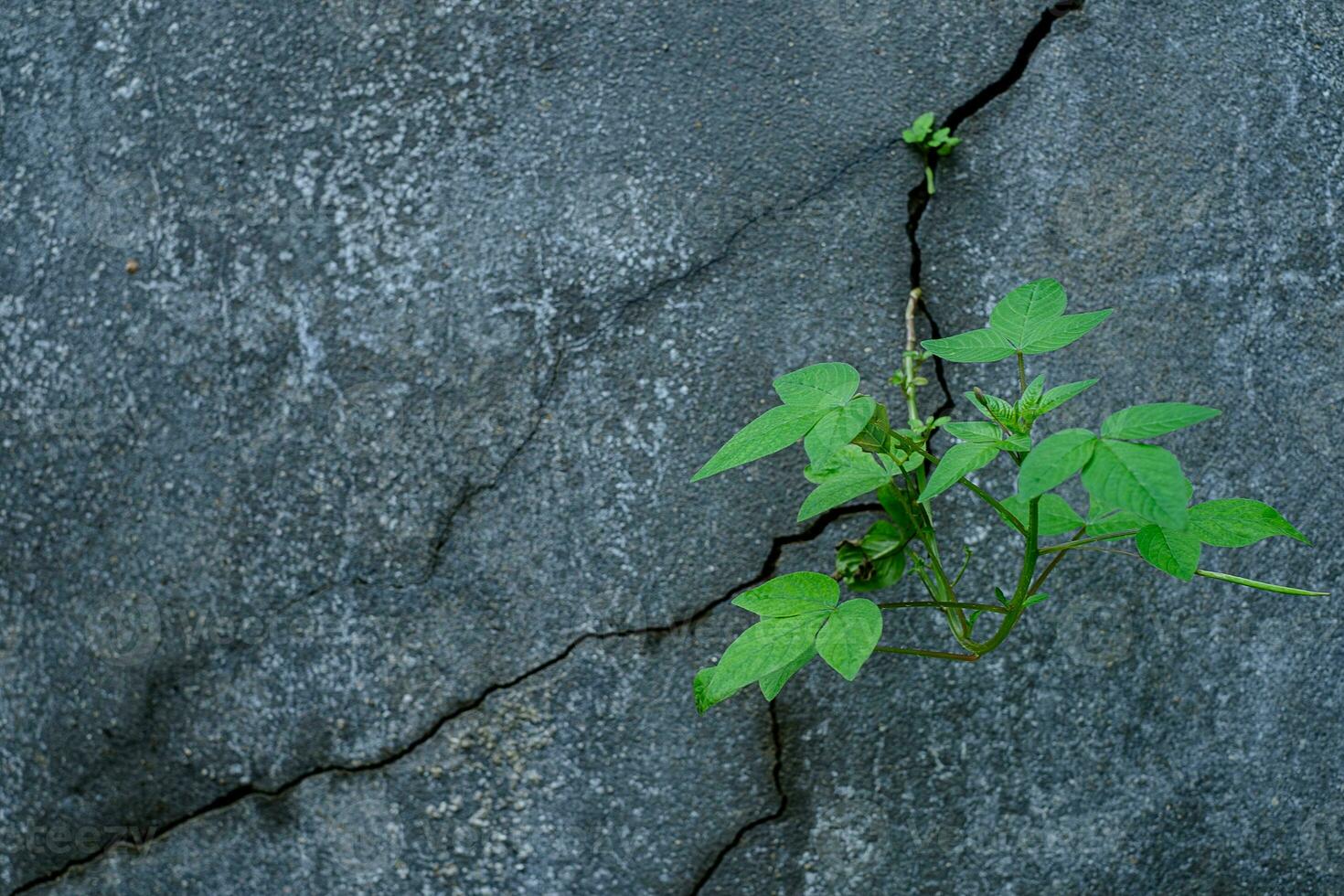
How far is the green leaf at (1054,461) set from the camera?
0.98 meters

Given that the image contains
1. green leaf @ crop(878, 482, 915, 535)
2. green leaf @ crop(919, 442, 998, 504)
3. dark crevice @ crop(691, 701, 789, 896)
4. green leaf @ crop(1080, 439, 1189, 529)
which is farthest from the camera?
dark crevice @ crop(691, 701, 789, 896)

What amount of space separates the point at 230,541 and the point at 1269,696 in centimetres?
182

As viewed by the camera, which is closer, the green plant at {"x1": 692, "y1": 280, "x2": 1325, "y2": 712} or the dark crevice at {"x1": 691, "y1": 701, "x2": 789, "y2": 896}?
the green plant at {"x1": 692, "y1": 280, "x2": 1325, "y2": 712}

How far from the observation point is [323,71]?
175cm

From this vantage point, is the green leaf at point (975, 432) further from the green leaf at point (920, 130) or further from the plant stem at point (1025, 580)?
the green leaf at point (920, 130)

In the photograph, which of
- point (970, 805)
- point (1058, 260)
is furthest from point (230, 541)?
point (1058, 260)

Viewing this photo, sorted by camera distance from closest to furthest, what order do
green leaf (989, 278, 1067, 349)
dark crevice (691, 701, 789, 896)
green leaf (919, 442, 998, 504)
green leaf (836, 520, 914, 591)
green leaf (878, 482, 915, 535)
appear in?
green leaf (919, 442, 998, 504)
green leaf (989, 278, 1067, 349)
green leaf (878, 482, 915, 535)
green leaf (836, 520, 914, 591)
dark crevice (691, 701, 789, 896)
